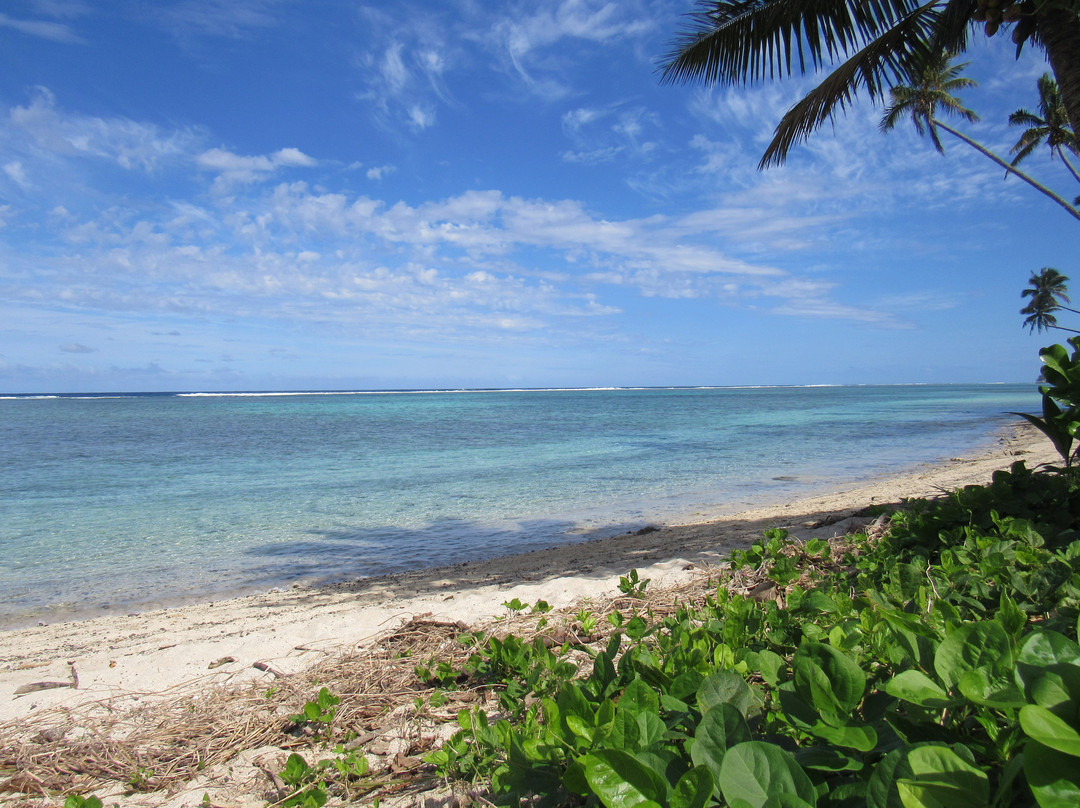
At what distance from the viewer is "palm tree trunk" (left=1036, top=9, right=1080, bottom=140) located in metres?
5.04

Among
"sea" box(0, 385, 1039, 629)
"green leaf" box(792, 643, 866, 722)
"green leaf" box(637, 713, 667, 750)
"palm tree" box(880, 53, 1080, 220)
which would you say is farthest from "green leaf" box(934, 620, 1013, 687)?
"palm tree" box(880, 53, 1080, 220)

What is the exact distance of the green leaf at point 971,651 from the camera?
924mm

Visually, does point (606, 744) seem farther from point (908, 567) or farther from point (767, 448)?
point (767, 448)

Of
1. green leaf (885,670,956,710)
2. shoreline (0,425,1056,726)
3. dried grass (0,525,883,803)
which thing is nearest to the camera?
green leaf (885,670,956,710)

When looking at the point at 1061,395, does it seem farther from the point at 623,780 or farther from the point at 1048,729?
the point at 623,780

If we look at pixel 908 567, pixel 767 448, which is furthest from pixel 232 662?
pixel 767 448

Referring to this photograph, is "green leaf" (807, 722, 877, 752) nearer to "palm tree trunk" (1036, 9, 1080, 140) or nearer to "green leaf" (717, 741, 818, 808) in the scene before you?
"green leaf" (717, 741, 818, 808)

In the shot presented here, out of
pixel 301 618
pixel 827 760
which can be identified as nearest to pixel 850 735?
pixel 827 760

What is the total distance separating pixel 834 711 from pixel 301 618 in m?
4.69

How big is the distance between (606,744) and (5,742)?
9.35ft

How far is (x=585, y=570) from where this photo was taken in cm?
571

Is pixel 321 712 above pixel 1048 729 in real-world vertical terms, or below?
below

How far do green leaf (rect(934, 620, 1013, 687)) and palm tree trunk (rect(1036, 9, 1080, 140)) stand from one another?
20.7ft

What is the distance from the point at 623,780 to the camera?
0.84 metres
